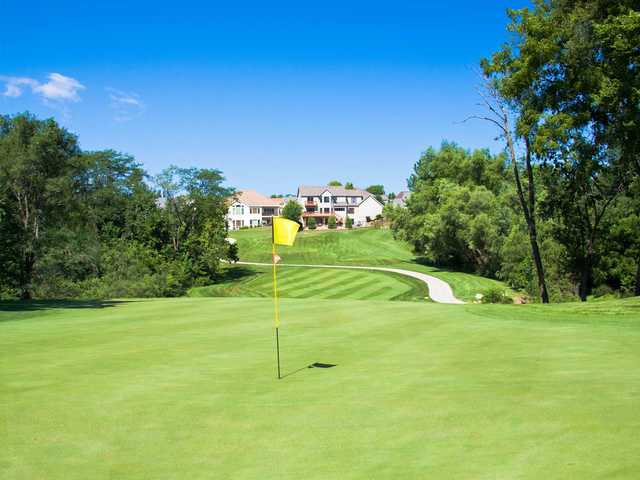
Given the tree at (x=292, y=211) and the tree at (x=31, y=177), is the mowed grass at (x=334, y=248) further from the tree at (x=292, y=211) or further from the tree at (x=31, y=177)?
the tree at (x=31, y=177)

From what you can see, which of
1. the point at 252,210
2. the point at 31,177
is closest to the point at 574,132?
the point at 31,177

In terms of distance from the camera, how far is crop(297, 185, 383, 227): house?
6191 inches

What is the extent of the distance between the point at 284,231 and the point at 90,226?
60497mm

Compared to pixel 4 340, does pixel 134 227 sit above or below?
above

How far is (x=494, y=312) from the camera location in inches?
722

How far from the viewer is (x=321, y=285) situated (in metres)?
64.4

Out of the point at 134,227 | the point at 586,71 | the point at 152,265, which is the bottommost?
the point at 152,265

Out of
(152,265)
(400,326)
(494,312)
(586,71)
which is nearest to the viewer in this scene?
(400,326)

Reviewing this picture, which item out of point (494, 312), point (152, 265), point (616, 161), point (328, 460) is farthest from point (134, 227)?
point (328, 460)

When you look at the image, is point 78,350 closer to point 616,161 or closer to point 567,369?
point 567,369

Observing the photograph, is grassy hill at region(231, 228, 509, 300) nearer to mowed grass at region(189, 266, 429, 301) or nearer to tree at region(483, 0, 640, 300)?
mowed grass at region(189, 266, 429, 301)

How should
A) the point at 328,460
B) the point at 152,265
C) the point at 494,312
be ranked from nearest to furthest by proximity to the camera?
1. the point at 328,460
2. the point at 494,312
3. the point at 152,265

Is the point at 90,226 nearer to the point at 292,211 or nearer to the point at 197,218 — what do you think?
the point at 197,218

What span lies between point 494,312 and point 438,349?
6707 mm
